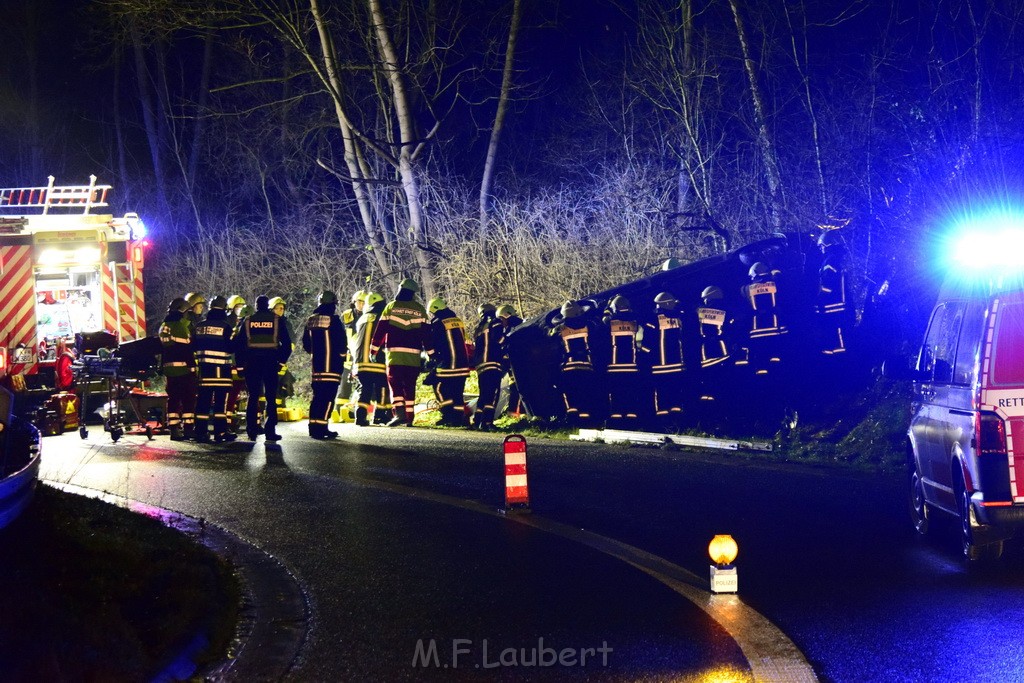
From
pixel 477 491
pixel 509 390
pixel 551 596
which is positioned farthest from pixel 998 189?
pixel 551 596

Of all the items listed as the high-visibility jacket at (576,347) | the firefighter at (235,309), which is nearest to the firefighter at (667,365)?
the high-visibility jacket at (576,347)

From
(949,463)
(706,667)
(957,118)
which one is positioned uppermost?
(957,118)

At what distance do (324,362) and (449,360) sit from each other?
1.91 meters

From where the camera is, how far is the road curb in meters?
5.95

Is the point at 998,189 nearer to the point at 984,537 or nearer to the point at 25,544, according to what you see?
the point at 984,537

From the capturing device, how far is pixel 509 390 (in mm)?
17094

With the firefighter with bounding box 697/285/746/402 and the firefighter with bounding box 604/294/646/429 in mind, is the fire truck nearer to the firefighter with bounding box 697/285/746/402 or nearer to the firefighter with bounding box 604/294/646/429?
the firefighter with bounding box 604/294/646/429

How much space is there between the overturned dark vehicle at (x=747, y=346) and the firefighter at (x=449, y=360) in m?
0.81

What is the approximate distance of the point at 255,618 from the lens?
6.95 meters

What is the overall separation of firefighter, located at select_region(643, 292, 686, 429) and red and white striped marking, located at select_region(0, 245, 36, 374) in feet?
33.1

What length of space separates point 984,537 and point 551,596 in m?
2.66

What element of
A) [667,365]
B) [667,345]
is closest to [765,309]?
[667,345]

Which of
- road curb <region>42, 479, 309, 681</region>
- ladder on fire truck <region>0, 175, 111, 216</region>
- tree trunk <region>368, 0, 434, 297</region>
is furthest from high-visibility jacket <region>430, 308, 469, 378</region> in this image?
tree trunk <region>368, 0, 434, 297</region>

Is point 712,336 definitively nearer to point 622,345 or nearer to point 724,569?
point 622,345
